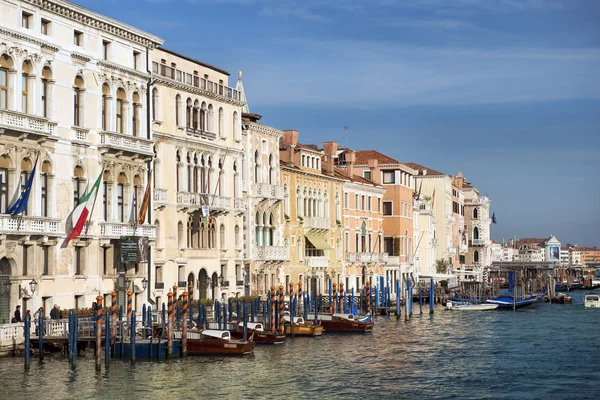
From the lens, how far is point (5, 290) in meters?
31.6

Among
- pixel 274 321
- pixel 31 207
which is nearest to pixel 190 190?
pixel 274 321

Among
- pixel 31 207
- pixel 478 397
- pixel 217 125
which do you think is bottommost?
pixel 478 397

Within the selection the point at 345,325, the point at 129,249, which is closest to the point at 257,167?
the point at 345,325

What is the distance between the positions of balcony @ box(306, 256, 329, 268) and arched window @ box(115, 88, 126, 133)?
19.8 metres

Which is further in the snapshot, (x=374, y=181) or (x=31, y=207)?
(x=374, y=181)

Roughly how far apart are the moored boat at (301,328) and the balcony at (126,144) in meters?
8.35

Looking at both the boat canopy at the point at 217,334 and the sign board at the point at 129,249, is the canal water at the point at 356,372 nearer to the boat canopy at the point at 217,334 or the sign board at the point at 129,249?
the boat canopy at the point at 217,334

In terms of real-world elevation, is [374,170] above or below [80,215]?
above

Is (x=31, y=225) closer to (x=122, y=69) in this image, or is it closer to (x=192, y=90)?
(x=122, y=69)

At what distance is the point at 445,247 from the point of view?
87.9 meters

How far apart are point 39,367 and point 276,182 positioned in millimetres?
23241

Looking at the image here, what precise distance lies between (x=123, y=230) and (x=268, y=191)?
1285 centimetres

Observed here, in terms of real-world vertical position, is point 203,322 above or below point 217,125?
below

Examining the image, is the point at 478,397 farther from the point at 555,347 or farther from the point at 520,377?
the point at 555,347
